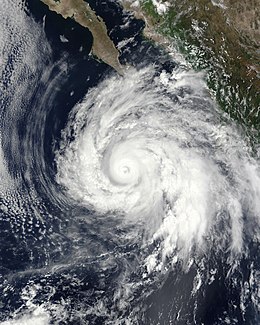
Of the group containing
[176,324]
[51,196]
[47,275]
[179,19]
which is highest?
[179,19]

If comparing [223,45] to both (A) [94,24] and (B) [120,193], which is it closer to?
(A) [94,24]

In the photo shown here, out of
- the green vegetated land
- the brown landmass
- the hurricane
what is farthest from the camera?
the brown landmass

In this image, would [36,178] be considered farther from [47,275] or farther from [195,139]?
[195,139]

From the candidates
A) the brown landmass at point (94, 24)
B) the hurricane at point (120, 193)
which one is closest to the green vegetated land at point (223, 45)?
the hurricane at point (120, 193)

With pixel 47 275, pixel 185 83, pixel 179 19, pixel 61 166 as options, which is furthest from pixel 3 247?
pixel 179 19

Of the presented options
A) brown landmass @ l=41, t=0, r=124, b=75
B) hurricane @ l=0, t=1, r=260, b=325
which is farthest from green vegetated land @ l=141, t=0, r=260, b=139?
brown landmass @ l=41, t=0, r=124, b=75

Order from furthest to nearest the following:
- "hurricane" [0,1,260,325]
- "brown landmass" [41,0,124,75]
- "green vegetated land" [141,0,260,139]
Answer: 1. "brown landmass" [41,0,124,75]
2. "green vegetated land" [141,0,260,139]
3. "hurricane" [0,1,260,325]

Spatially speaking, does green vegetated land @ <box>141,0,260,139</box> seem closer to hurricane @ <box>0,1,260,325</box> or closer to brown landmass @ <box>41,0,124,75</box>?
hurricane @ <box>0,1,260,325</box>
